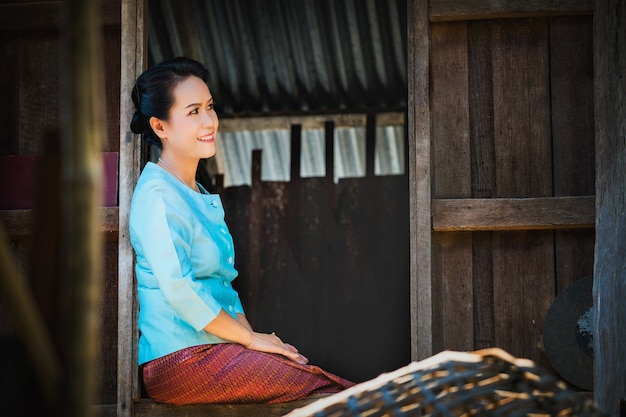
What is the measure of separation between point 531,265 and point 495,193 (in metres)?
0.39

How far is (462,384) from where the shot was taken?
2.29m

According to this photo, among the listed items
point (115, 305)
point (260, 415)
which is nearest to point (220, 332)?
point (260, 415)

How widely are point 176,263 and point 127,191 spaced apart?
2.29 feet

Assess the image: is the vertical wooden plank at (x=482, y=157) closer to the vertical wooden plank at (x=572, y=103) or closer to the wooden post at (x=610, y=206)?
the vertical wooden plank at (x=572, y=103)

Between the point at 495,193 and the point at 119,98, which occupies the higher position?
the point at 119,98

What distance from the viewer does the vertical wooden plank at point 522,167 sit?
474cm

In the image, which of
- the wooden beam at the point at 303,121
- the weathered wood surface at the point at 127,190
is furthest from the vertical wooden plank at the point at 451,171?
the wooden beam at the point at 303,121

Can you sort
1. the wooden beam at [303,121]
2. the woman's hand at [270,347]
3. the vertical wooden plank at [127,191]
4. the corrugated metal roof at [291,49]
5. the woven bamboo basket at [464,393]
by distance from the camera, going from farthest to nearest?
the wooden beam at [303,121] < the corrugated metal roof at [291,49] < the vertical wooden plank at [127,191] < the woman's hand at [270,347] < the woven bamboo basket at [464,393]

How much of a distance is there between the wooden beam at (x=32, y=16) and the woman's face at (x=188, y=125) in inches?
30.8

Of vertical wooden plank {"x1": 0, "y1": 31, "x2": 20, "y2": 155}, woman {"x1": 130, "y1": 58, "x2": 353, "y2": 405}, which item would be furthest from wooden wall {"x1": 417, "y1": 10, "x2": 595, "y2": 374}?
vertical wooden plank {"x1": 0, "y1": 31, "x2": 20, "y2": 155}

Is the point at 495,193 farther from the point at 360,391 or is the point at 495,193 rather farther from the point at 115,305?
the point at 360,391

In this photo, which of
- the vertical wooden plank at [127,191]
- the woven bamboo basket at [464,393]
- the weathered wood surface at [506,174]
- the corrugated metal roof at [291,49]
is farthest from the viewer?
the corrugated metal roof at [291,49]

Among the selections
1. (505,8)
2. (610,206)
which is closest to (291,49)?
(505,8)

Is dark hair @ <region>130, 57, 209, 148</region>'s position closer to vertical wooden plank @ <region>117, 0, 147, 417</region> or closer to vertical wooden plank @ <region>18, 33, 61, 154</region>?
vertical wooden plank @ <region>117, 0, 147, 417</region>
